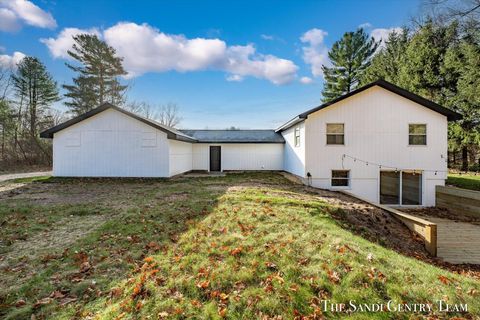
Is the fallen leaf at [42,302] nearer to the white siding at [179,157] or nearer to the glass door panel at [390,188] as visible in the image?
the white siding at [179,157]

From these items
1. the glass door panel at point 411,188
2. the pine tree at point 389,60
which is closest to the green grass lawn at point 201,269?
the glass door panel at point 411,188

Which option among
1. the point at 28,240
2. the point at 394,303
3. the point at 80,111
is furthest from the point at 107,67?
the point at 394,303

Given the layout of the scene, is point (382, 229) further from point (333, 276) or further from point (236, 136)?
point (236, 136)

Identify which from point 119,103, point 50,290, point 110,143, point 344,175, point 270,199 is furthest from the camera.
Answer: point 119,103

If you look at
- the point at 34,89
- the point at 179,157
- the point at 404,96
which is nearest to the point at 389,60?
the point at 404,96

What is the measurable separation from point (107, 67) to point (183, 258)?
27.9m

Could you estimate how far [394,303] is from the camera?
122 inches

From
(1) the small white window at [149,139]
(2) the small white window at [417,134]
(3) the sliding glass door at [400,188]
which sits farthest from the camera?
(1) the small white window at [149,139]

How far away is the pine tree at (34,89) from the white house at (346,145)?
590 inches

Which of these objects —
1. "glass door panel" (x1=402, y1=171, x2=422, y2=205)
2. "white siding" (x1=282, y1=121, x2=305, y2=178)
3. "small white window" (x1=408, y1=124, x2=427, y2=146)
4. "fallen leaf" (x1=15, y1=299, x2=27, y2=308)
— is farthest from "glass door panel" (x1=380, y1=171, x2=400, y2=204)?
"fallen leaf" (x1=15, y1=299, x2=27, y2=308)

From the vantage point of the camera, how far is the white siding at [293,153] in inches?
470

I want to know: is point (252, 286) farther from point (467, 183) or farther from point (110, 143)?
point (467, 183)

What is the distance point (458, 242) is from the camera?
716 centimetres

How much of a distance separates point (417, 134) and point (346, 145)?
3.56 metres
